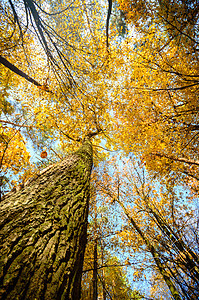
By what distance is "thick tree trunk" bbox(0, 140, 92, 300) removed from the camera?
0.77 metres

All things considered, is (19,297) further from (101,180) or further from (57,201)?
(101,180)

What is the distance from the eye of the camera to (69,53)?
16.6ft

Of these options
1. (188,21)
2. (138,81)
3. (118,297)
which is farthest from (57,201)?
(118,297)

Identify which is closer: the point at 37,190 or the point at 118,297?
the point at 37,190

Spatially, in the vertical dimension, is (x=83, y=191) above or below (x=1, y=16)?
below

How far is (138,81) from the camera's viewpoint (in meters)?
8.56

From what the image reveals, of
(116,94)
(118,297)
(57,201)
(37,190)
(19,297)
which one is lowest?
(118,297)

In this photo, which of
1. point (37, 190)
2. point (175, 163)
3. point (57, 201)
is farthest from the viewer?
point (175, 163)

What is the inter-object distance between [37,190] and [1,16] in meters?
6.30

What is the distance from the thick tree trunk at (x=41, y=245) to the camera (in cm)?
Answer: 77

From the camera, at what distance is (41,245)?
3.35 feet

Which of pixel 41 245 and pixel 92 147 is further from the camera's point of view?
pixel 92 147

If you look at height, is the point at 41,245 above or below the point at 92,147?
below

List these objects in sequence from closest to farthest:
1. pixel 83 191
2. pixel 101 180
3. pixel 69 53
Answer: pixel 83 191, pixel 69 53, pixel 101 180
